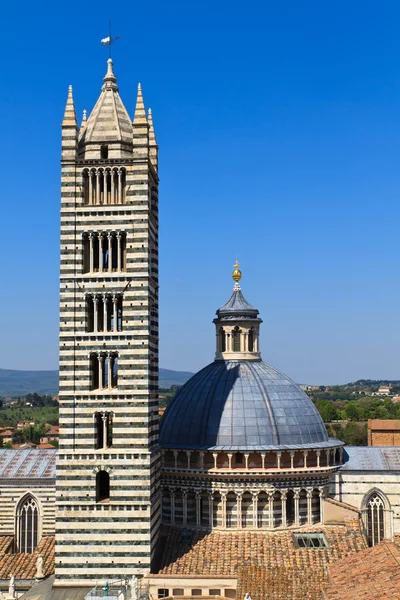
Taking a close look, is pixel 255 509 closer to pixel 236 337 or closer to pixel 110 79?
pixel 236 337

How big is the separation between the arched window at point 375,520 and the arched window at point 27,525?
64.6 feet

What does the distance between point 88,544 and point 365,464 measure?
57.6 ft

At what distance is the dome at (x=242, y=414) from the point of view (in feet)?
145

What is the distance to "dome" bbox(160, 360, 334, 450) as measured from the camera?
44188 millimetres

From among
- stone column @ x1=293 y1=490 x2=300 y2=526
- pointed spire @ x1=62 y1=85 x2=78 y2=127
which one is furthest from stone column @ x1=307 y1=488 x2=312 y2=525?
pointed spire @ x1=62 y1=85 x2=78 y2=127

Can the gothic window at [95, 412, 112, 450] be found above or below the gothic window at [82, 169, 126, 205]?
below

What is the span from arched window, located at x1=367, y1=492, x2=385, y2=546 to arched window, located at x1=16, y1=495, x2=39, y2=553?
19679 mm

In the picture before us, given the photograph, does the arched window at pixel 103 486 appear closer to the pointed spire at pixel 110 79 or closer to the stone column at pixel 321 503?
the stone column at pixel 321 503

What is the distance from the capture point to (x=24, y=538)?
4984 centimetres

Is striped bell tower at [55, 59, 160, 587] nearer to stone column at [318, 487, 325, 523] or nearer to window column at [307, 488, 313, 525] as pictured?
window column at [307, 488, 313, 525]

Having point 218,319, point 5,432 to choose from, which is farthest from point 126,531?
point 5,432

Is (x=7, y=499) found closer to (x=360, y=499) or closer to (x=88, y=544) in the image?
(x=88, y=544)

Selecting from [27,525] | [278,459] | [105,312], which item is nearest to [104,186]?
[105,312]

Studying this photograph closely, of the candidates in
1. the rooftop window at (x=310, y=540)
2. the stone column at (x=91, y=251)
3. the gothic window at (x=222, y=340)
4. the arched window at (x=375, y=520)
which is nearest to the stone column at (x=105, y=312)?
the stone column at (x=91, y=251)
